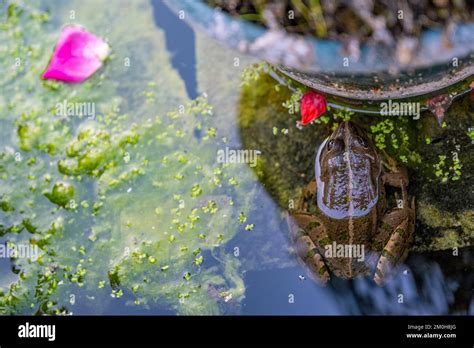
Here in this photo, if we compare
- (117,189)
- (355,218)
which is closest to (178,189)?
(117,189)

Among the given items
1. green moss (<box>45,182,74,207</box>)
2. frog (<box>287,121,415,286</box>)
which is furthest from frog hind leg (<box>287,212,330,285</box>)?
green moss (<box>45,182,74,207</box>)

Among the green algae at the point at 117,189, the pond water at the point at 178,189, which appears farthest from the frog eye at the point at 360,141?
the green algae at the point at 117,189

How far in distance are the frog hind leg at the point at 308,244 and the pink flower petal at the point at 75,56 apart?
106 centimetres

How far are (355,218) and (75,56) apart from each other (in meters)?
1.33

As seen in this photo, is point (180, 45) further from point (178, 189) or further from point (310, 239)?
point (310, 239)

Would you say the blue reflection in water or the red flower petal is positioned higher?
the blue reflection in water

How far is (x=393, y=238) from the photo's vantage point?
2.41 meters

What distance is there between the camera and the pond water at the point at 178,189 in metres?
2.50

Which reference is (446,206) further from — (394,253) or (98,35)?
(98,35)

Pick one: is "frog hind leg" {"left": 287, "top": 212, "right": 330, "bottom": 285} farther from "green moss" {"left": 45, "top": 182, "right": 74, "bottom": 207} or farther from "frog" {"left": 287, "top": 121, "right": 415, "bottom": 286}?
"green moss" {"left": 45, "top": 182, "right": 74, "bottom": 207}

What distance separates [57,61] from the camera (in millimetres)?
2605

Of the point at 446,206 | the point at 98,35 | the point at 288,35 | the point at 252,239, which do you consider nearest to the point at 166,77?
the point at 98,35

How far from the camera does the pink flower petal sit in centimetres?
260

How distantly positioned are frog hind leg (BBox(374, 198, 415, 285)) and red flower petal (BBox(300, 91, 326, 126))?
48 cm
